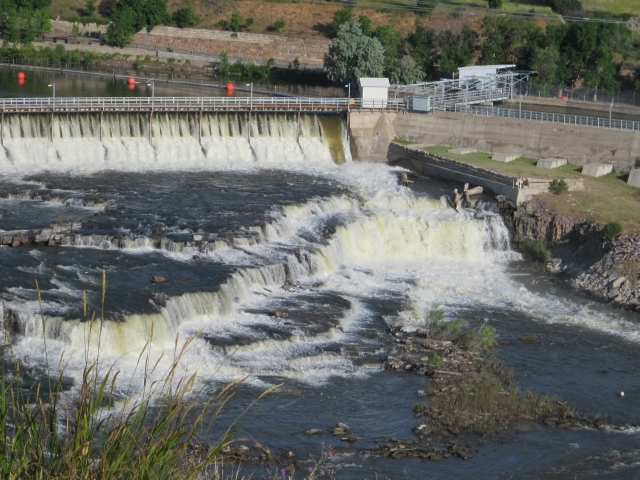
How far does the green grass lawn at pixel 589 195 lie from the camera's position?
Result: 50.1 m

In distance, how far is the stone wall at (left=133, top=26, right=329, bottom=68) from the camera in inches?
4198

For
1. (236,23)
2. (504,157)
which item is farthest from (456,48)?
(504,157)

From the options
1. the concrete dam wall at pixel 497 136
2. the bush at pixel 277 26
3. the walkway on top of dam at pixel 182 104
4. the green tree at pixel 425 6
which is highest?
the green tree at pixel 425 6

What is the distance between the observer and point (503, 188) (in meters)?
54.8

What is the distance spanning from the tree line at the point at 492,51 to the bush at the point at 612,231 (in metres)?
41.0

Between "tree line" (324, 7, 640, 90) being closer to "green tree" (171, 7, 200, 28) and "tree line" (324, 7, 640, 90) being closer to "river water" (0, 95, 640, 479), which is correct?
"river water" (0, 95, 640, 479)

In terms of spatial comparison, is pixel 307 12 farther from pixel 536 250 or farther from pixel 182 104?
pixel 536 250

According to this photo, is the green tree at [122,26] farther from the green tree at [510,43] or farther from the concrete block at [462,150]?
the concrete block at [462,150]

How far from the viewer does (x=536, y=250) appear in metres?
50.2

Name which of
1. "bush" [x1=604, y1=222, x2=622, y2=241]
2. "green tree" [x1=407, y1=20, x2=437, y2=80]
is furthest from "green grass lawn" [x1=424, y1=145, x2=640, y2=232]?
"green tree" [x1=407, y1=20, x2=437, y2=80]

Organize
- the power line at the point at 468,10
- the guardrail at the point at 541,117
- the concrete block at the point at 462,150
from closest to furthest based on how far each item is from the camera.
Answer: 1. the concrete block at the point at 462,150
2. the guardrail at the point at 541,117
3. the power line at the point at 468,10

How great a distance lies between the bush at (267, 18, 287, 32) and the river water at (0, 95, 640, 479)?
156ft

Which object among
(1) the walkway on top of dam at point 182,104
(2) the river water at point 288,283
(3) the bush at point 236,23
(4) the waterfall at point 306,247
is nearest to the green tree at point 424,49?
(3) the bush at point 236,23

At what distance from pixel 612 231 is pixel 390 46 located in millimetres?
51921
